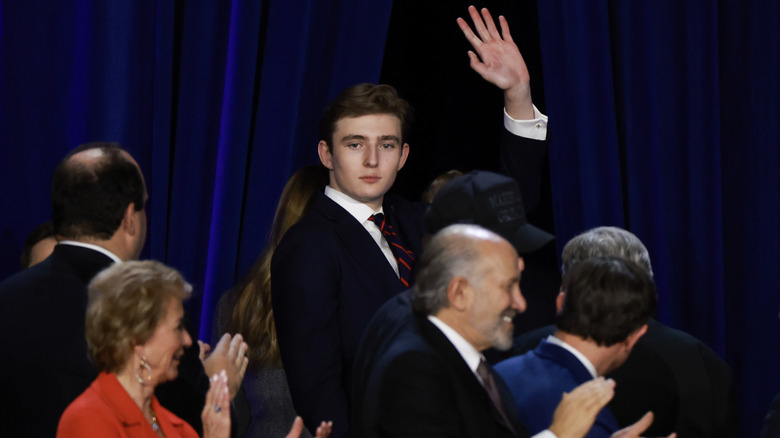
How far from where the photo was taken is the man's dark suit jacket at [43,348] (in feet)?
6.68

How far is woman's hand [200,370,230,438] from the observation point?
1956 millimetres

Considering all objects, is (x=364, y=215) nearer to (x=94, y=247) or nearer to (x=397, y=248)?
(x=397, y=248)

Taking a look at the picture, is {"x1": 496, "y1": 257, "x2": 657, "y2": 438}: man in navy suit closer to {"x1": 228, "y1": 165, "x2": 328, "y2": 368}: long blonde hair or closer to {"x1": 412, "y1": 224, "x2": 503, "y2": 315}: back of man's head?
{"x1": 412, "y1": 224, "x2": 503, "y2": 315}: back of man's head

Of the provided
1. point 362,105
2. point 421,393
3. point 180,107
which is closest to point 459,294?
point 421,393

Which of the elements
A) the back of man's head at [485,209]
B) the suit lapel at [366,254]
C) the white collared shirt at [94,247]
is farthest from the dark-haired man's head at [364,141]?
the white collared shirt at [94,247]

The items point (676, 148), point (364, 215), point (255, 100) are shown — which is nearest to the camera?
point (364, 215)

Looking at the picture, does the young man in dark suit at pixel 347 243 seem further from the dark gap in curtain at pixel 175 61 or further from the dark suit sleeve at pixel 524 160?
the dark gap in curtain at pixel 175 61

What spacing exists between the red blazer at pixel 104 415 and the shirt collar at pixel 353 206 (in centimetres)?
84

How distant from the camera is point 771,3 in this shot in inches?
145

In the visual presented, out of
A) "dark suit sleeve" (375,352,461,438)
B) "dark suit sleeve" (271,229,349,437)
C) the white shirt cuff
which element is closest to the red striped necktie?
"dark suit sleeve" (271,229,349,437)

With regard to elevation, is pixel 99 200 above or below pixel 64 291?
above

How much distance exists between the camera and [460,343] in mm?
1799

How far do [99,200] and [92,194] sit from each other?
0.02 m

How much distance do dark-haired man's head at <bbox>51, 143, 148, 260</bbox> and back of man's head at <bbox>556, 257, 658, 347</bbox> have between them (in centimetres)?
94
